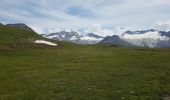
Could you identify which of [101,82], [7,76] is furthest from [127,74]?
[7,76]

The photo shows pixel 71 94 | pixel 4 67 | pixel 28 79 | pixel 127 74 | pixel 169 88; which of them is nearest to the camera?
pixel 71 94

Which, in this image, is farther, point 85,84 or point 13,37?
point 13,37

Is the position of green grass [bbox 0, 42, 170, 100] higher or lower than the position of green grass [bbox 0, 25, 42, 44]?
lower

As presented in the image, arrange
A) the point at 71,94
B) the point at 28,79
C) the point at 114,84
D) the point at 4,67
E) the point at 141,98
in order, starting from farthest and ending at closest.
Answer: the point at 4,67
the point at 28,79
the point at 114,84
the point at 71,94
the point at 141,98

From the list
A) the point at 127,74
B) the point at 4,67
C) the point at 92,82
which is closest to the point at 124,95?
the point at 92,82

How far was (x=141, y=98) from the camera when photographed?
112 feet

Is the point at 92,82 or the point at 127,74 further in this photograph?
the point at 127,74

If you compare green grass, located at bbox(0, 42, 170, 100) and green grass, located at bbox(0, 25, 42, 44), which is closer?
green grass, located at bbox(0, 42, 170, 100)

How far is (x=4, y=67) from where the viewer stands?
59.6 metres

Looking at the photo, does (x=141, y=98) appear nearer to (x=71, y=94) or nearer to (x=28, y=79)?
(x=71, y=94)

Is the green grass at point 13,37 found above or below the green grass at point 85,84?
above

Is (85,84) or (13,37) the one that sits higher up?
(13,37)

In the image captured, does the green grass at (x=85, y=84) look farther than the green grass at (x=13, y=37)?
No

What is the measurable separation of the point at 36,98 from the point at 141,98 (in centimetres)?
1120
